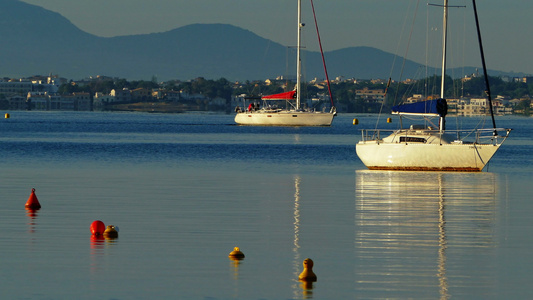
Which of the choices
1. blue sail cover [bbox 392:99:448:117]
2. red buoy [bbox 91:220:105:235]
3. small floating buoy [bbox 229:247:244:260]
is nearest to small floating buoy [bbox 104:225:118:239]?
red buoy [bbox 91:220:105:235]

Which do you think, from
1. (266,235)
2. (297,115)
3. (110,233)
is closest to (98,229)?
(110,233)

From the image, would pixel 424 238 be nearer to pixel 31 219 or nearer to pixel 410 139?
pixel 31 219

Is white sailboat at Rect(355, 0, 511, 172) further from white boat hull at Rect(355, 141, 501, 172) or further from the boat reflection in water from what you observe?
the boat reflection in water

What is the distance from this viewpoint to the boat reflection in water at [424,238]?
862 inches

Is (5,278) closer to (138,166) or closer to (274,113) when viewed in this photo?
(138,166)

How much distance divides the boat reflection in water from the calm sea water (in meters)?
0.05

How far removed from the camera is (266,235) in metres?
29.0

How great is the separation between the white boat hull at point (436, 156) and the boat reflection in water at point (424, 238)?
16.8 ft

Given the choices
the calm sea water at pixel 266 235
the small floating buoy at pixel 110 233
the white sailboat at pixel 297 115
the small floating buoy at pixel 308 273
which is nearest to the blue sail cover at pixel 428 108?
the calm sea water at pixel 266 235

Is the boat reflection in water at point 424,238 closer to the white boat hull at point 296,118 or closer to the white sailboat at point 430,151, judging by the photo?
the white sailboat at point 430,151

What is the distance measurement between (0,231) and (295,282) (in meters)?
10.4

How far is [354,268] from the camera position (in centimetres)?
2370

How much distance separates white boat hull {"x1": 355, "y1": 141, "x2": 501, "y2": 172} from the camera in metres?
53.6

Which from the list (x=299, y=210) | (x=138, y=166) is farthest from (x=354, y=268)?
(x=138, y=166)
